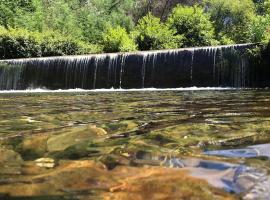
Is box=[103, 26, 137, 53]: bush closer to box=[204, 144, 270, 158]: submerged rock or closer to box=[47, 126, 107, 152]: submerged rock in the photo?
box=[47, 126, 107, 152]: submerged rock

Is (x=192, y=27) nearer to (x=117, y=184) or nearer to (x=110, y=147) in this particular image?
(x=110, y=147)

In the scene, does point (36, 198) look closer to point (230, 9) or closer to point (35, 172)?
point (35, 172)

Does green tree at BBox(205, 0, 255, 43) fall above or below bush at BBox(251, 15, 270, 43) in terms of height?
above

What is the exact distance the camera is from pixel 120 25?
3256 centimetres

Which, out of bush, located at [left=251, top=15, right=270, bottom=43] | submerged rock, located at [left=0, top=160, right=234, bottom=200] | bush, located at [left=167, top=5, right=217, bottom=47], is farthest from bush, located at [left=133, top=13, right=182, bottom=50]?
submerged rock, located at [left=0, top=160, right=234, bottom=200]

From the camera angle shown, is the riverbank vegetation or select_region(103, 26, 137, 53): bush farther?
the riverbank vegetation

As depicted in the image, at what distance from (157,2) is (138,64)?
1809 centimetres

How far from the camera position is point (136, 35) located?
84.6 feet

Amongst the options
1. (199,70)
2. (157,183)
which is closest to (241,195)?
(157,183)

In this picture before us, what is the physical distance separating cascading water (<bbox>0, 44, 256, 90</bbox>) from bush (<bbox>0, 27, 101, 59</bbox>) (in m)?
Result: 4.64

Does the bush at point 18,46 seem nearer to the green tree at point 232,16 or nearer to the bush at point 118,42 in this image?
the bush at point 118,42

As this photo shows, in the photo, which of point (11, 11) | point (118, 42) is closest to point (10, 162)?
point (118, 42)

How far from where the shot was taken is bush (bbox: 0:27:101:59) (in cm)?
2522

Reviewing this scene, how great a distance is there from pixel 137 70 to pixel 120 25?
50.1ft
